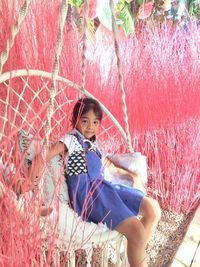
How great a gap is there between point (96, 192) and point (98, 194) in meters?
0.11

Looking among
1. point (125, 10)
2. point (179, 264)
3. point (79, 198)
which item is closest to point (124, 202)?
point (79, 198)

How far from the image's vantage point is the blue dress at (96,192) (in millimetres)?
1371

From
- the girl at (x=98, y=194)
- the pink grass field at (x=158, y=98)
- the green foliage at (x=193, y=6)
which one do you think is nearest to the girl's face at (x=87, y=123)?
the girl at (x=98, y=194)

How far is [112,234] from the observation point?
136cm

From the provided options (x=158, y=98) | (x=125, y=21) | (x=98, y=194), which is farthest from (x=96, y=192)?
(x=125, y=21)

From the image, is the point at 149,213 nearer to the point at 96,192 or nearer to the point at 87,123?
the point at 96,192

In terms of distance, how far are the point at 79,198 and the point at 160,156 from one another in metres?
1.10

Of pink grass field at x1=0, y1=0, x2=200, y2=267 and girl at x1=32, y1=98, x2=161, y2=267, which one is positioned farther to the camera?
pink grass field at x1=0, y1=0, x2=200, y2=267

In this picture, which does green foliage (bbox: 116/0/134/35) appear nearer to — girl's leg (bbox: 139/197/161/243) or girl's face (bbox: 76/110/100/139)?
girl's face (bbox: 76/110/100/139)

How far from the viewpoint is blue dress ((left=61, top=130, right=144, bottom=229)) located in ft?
4.50

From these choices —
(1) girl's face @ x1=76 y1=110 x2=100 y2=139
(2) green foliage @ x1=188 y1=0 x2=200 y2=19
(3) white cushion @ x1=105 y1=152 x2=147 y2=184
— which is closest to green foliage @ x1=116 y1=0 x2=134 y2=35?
(2) green foliage @ x1=188 y1=0 x2=200 y2=19

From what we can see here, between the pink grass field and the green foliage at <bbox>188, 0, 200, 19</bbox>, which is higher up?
the green foliage at <bbox>188, 0, 200, 19</bbox>

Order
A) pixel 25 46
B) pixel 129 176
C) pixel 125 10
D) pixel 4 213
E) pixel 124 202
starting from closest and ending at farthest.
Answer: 1. pixel 4 213
2. pixel 124 202
3. pixel 129 176
4. pixel 25 46
5. pixel 125 10

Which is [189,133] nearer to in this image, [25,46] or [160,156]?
[160,156]
